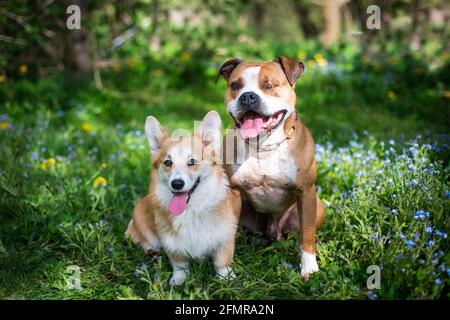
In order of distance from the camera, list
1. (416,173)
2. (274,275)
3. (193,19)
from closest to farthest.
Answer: (274,275), (416,173), (193,19)

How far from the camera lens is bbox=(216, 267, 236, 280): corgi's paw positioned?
316 cm

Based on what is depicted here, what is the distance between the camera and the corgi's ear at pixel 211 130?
133 inches

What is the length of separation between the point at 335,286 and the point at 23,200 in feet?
8.14

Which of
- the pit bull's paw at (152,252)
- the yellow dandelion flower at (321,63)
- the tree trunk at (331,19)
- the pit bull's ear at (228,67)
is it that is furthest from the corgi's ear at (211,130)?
the tree trunk at (331,19)

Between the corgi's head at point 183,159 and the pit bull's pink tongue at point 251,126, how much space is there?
0.20 m

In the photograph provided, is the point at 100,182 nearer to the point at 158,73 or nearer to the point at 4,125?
the point at 4,125

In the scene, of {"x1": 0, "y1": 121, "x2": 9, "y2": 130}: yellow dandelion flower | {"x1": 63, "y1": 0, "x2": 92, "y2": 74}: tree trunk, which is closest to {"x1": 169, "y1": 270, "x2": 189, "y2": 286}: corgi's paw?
{"x1": 0, "y1": 121, "x2": 9, "y2": 130}: yellow dandelion flower

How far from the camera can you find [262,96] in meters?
3.21

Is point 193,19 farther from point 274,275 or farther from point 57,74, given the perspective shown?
point 274,275

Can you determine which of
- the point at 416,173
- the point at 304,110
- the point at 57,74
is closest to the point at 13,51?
the point at 57,74

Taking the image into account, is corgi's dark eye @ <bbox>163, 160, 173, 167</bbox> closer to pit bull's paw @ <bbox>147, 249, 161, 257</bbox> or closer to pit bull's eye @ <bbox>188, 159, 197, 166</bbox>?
pit bull's eye @ <bbox>188, 159, 197, 166</bbox>

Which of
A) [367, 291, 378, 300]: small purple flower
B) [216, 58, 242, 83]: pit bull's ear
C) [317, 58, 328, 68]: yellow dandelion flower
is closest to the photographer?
[367, 291, 378, 300]: small purple flower

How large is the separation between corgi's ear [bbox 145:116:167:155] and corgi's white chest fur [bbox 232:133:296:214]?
0.54 m

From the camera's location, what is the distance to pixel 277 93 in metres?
3.28
